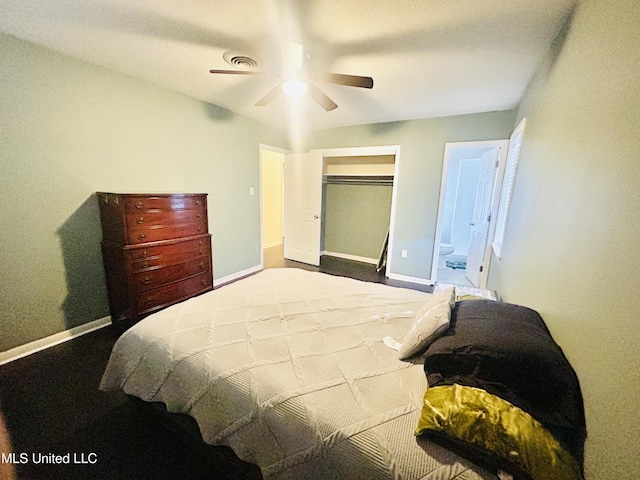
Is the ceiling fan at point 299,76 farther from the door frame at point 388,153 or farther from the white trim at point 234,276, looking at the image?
the white trim at point 234,276

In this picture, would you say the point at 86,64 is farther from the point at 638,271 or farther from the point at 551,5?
the point at 638,271

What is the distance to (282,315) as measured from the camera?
1590 millimetres

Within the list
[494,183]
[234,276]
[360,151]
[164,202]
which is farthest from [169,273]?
[494,183]

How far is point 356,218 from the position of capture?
5.01 metres

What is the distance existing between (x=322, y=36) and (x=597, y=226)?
6.24ft

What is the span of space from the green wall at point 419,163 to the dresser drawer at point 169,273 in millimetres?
2882

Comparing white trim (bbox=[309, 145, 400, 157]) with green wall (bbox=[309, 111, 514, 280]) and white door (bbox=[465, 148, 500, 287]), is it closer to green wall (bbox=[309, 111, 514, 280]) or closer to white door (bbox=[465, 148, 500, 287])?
green wall (bbox=[309, 111, 514, 280])

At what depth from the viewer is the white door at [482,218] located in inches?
135

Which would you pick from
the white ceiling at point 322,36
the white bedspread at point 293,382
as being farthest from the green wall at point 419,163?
the white bedspread at point 293,382

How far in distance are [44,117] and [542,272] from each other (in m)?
3.65

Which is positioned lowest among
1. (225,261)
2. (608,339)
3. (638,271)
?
(225,261)

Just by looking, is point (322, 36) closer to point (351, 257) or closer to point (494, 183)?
point (494, 183)

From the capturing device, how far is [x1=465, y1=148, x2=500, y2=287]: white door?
11.3 feet

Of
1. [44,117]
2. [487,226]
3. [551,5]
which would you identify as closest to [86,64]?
[44,117]
